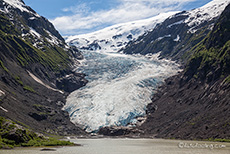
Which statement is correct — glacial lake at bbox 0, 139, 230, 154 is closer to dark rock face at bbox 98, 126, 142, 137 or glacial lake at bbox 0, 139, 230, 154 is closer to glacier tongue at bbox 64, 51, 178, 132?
dark rock face at bbox 98, 126, 142, 137

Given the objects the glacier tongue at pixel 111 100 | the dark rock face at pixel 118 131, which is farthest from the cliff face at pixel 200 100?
the glacier tongue at pixel 111 100

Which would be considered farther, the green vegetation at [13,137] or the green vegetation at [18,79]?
the green vegetation at [18,79]

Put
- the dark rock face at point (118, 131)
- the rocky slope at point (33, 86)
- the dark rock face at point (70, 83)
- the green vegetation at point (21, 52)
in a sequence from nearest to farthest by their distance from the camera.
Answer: the rocky slope at point (33, 86), the dark rock face at point (118, 131), the green vegetation at point (21, 52), the dark rock face at point (70, 83)

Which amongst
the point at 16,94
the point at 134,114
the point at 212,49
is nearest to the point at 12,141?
the point at 16,94

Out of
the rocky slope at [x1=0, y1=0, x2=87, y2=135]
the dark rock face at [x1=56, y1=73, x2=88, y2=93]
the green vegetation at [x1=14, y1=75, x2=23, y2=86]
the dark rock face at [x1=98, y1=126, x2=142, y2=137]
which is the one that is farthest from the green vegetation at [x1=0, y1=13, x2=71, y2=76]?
the dark rock face at [x1=98, y1=126, x2=142, y2=137]

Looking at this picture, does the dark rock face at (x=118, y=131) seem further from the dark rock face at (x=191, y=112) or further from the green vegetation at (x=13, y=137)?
the green vegetation at (x=13, y=137)

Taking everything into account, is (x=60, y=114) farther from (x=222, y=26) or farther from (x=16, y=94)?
(x=222, y=26)

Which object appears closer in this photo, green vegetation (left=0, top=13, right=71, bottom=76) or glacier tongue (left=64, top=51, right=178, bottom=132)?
glacier tongue (left=64, top=51, right=178, bottom=132)
